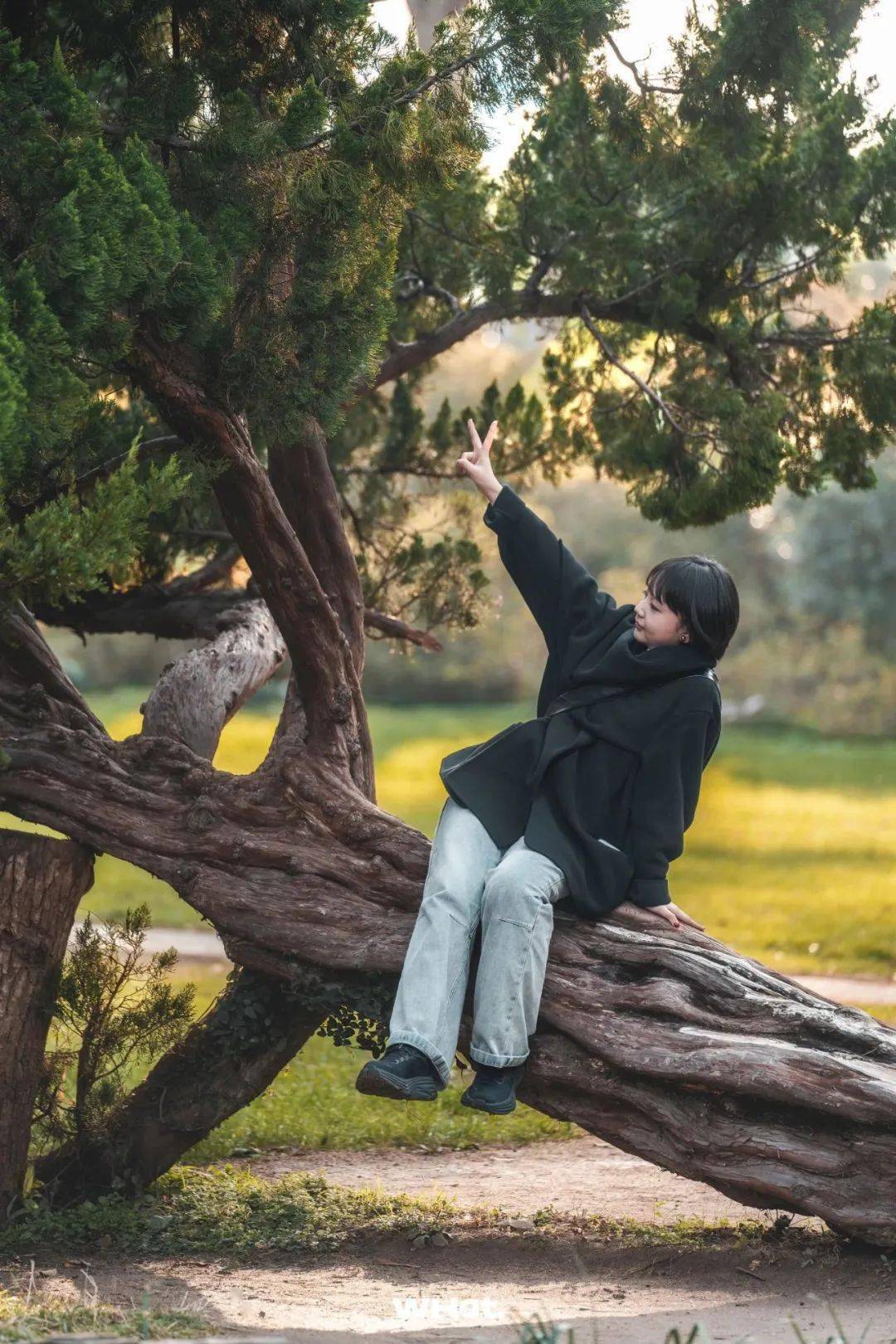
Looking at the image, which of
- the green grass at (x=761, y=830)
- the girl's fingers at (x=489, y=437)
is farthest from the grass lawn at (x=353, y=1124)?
the green grass at (x=761, y=830)

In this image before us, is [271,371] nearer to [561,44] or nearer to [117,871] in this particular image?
[561,44]

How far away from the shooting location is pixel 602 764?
3.91 m

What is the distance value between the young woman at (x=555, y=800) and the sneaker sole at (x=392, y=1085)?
0.02m

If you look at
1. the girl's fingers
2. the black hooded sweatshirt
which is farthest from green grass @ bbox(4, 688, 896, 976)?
the girl's fingers

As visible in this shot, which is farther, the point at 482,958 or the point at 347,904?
the point at 347,904

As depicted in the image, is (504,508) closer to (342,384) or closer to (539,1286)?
(342,384)

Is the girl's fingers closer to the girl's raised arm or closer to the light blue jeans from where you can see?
the girl's raised arm

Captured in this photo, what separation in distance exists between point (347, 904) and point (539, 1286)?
3.84ft

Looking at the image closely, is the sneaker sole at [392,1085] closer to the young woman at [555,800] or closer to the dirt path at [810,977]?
the young woman at [555,800]

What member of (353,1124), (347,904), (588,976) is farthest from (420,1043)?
(353,1124)

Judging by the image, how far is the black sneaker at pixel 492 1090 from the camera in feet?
12.2

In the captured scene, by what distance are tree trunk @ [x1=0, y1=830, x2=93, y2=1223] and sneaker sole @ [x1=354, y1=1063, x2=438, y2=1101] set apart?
1327 mm

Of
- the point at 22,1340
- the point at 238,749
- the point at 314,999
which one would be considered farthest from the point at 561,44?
the point at 238,749

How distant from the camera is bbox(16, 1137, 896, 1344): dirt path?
10.8 feet
